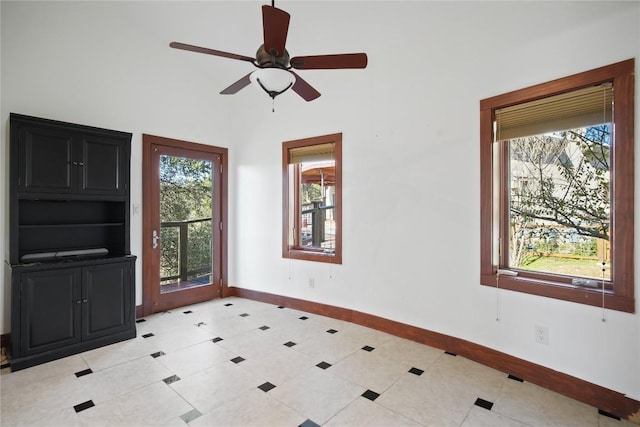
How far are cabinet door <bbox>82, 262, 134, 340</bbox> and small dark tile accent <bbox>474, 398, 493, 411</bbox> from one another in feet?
11.4

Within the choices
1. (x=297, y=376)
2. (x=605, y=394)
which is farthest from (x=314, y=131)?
(x=605, y=394)

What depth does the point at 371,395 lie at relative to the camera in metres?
2.45

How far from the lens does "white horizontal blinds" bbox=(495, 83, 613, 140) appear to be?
234 centimetres

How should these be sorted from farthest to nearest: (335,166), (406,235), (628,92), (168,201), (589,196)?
(168,201)
(335,166)
(406,235)
(589,196)
(628,92)

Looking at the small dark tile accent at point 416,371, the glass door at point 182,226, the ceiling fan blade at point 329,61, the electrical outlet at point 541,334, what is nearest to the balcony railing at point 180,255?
the glass door at point 182,226

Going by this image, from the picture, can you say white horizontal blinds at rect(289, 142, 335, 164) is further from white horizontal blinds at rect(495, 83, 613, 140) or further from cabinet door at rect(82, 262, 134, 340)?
cabinet door at rect(82, 262, 134, 340)

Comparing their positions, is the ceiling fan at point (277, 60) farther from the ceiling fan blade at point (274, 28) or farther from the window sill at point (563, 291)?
the window sill at point (563, 291)

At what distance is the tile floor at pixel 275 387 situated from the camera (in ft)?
7.12

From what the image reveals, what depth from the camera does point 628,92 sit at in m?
2.18

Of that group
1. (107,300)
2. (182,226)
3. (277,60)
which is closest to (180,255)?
(182,226)

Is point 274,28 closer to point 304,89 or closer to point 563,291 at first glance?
point 304,89

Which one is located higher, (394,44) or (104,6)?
(104,6)

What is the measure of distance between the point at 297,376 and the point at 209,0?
392 centimetres

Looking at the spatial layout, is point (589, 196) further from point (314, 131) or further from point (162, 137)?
point (162, 137)
